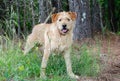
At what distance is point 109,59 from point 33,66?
2.63m

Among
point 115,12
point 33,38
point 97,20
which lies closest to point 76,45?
point 33,38

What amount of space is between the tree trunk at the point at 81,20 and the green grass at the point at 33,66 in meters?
3.04

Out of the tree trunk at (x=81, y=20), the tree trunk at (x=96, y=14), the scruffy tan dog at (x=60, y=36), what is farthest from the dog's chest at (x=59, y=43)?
the tree trunk at (x=96, y=14)

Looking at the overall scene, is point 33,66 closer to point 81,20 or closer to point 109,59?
point 109,59

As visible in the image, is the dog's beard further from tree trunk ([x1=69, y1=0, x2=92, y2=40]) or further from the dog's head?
tree trunk ([x1=69, y1=0, x2=92, y2=40])

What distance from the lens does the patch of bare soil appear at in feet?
28.6

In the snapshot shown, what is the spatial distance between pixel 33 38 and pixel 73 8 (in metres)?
3.25

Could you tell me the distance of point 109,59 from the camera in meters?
10.1

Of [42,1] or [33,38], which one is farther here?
[42,1]

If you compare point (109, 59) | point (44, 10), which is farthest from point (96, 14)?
point (109, 59)

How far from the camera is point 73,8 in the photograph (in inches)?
490

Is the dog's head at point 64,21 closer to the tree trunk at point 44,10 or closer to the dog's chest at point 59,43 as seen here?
the dog's chest at point 59,43

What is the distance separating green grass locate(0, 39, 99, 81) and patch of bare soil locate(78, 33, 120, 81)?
26cm

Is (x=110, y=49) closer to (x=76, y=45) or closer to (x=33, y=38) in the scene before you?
(x=76, y=45)
